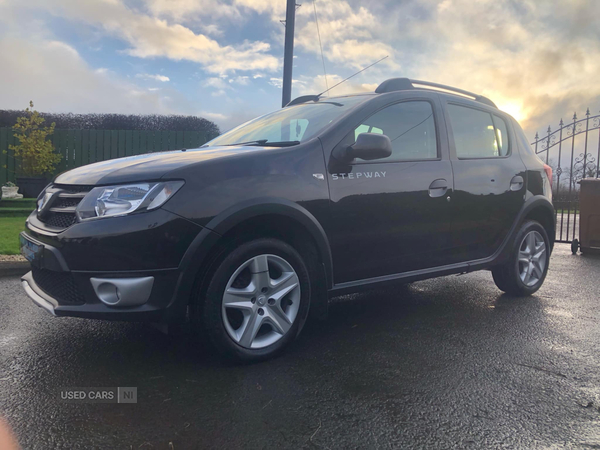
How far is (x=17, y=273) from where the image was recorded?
5.50 metres

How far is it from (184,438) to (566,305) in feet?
12.8

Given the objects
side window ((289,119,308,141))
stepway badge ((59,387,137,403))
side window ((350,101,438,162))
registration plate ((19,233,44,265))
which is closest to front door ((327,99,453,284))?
side window ((350,101,438,162))

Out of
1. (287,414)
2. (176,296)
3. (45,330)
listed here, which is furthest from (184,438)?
(45,330)

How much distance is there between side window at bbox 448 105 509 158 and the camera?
13.7 ft

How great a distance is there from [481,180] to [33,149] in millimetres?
14922

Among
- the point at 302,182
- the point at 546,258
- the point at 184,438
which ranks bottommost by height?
the point at 184,438

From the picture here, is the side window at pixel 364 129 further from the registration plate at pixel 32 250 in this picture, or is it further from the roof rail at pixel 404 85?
the registration plate at pixel 32 250

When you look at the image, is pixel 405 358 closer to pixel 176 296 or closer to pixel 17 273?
pixel 176 296

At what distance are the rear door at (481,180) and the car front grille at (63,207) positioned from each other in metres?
2.76

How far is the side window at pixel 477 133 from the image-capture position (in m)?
4.19

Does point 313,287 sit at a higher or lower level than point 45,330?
higher

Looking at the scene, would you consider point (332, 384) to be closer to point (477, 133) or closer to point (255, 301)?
point (255, 301)

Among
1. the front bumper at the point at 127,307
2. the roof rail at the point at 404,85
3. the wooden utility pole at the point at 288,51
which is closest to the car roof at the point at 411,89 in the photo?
the roof rail at the point at 404,85

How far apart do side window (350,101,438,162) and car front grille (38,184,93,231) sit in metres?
1.88
